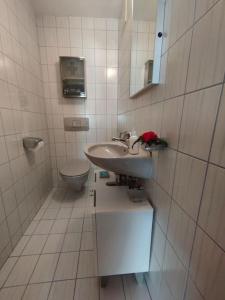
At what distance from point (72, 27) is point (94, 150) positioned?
1.78 meters

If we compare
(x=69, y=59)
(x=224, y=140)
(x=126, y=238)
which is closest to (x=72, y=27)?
(x=69, y=59)

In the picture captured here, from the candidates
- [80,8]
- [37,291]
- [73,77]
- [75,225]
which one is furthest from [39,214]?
[80,8]

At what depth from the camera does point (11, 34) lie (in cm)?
131

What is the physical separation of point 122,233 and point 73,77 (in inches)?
77.0

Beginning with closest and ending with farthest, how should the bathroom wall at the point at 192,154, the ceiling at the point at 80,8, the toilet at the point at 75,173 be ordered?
1. the bathroom wall at the point at 192,154
2. the ceiling at the point at 80,8
3. the toilet at the point at 75,173

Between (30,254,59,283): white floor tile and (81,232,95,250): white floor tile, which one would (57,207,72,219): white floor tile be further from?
(30,254,59,283): white floor tile

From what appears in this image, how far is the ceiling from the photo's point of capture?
1.64 m

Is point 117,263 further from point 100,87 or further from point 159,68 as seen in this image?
point 100,87

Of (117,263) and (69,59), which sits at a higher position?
(69,59)

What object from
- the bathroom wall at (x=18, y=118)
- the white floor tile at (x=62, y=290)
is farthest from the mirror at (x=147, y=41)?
the white floor tile at (x=62, y=290)

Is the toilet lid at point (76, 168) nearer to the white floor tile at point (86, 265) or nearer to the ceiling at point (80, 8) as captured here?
the white floor tile at point (86, 265)

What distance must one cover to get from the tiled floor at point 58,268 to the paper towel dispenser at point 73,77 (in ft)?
5.32

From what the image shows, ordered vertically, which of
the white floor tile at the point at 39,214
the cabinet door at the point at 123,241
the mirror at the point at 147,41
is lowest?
the white floor tile at the point at 39,214

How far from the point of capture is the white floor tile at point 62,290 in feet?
3.14
